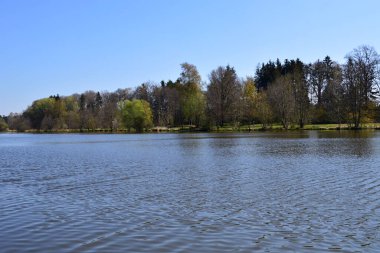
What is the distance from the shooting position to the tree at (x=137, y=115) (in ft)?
389

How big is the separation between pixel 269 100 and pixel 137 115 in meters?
39.1

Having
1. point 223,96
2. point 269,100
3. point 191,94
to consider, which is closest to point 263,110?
point 269,100

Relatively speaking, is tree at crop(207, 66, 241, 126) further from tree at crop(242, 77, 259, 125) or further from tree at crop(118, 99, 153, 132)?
tree at crop(118, 99, 153, 132)

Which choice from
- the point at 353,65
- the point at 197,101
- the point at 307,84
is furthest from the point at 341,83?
the point at 197,101

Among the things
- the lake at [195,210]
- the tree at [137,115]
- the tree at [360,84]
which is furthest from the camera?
the tree at [137,115]

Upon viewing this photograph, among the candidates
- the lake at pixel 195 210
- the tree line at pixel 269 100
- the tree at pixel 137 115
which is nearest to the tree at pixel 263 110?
the tree line at pixel 269 100

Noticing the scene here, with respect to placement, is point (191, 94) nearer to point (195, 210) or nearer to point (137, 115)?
point (137, 115)

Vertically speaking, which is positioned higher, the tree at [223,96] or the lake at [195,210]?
the tree at [223,96]

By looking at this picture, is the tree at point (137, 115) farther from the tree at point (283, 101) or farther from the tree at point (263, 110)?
the tree at point (283, 101)

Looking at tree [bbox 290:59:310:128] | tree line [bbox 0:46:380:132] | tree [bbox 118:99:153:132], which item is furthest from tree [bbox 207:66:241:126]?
tree [bbox 118:99:153:132]

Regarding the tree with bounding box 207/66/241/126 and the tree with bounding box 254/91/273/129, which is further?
the tree with bounding box 207/66/241/126

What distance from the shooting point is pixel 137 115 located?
119 metres

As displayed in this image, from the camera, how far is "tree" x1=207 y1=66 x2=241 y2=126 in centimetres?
10662

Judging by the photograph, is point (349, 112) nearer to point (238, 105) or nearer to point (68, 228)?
point (238, 105)
